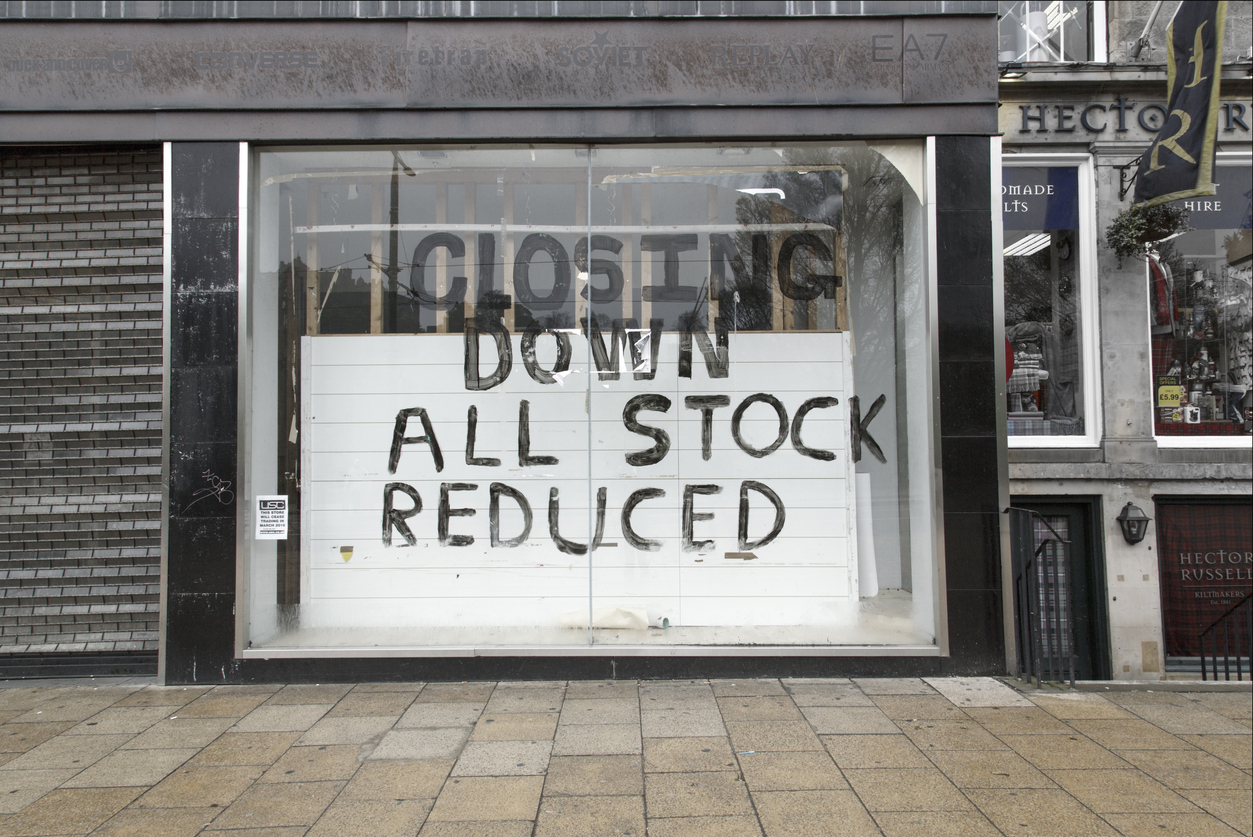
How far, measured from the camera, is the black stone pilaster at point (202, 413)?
18.2 feet

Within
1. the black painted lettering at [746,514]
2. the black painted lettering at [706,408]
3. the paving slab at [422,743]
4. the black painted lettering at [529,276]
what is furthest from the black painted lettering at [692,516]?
the paving slab at [422,743]

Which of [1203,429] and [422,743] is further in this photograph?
[1203,429]

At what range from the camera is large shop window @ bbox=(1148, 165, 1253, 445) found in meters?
7.00

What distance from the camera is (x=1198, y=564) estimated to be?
6.93m

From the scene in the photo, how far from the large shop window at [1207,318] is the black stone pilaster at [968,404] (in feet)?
8.64

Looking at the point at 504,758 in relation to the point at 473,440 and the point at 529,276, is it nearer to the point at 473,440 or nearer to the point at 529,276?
the point at 473,440

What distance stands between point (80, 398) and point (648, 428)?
4657 mm

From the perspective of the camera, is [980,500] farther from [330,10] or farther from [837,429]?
[330,10]

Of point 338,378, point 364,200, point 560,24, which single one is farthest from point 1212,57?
point 338,378

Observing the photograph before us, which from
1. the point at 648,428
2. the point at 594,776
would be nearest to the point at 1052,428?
the point at 648,428

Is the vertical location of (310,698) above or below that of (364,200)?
below

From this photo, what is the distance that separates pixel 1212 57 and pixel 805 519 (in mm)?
4910

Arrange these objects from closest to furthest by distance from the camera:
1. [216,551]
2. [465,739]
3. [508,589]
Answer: [465,739], [216,551], [508,589]

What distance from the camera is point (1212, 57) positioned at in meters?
5.75
